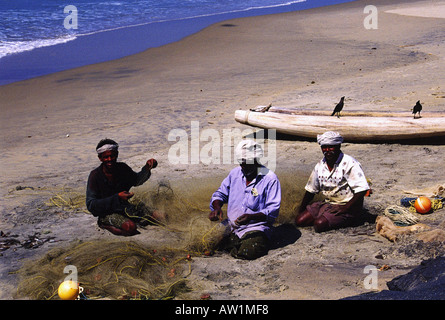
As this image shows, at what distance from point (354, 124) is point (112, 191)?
4.42m

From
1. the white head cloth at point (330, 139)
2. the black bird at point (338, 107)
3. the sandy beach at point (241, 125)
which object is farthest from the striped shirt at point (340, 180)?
the black bird at point (338, 107)

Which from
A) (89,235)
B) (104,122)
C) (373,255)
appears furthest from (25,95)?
(373,255)

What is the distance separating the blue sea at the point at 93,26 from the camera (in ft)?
60.1

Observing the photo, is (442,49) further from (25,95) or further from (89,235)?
(89,235)

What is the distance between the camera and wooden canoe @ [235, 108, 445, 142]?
8.18 metres

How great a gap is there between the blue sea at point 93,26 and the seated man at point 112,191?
36.4 ft

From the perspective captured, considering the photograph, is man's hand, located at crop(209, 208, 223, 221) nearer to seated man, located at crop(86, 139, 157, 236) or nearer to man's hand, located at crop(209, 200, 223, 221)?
man's hand, located at crop(209, 200, 223, 221)

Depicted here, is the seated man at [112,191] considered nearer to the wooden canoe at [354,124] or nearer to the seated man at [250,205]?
the seated man at [250,205]

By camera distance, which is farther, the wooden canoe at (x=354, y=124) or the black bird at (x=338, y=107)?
the black bird at (x=338, y=107)

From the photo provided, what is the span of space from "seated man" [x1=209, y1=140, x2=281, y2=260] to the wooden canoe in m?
3.71

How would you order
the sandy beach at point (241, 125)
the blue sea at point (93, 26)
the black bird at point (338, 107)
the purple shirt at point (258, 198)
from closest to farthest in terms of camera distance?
1. the sandy beach at point (241, 125)
2. the purple shirt at point (258, 198)
3. the black bird at point (338, 107)
4. the blue sea at point (93, 26)

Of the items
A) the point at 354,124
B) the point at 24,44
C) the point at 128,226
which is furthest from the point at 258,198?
the point at 24,44

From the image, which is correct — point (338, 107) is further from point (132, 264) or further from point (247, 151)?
point (132, 264)
